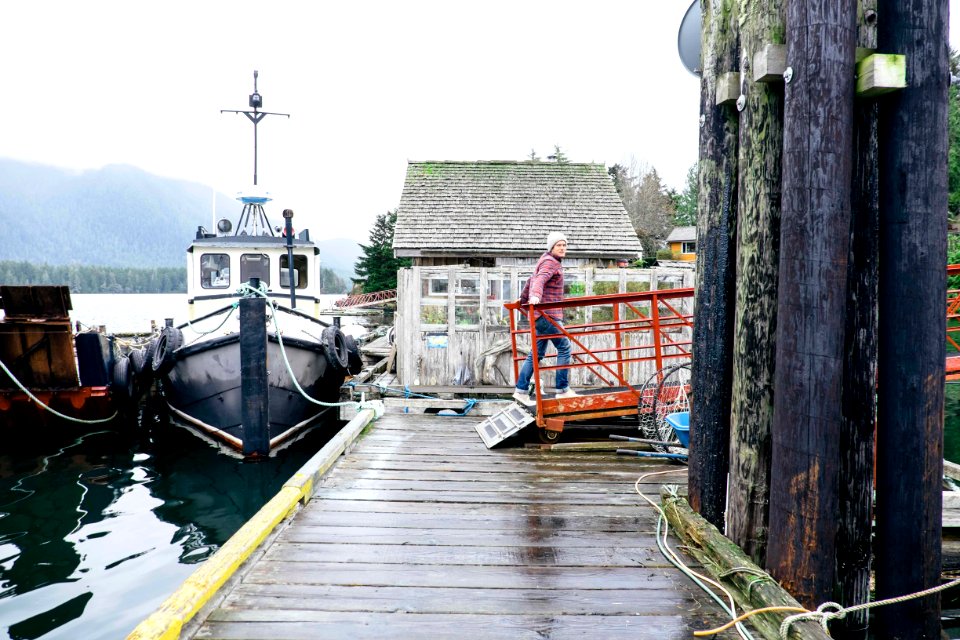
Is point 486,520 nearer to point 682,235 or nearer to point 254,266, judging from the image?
point 254,266

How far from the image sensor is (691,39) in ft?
12.7

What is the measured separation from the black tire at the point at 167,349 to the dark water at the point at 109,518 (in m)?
1.41

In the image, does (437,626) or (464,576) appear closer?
(437,626)

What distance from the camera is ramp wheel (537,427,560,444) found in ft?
20.6

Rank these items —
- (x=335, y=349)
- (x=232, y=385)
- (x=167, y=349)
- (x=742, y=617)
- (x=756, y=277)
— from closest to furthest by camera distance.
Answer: (x=742, y=617) → (x=756, y=277) → (x=232, y=385) → (x=167, y=349) → (x=335, y=349)

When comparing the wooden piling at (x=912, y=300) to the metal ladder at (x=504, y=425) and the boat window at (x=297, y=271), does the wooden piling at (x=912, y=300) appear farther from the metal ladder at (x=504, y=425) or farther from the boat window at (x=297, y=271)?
the boat window at (x=297, y=271)

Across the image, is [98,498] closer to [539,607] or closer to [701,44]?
[539,607]

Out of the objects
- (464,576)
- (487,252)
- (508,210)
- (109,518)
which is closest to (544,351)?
(464,576)

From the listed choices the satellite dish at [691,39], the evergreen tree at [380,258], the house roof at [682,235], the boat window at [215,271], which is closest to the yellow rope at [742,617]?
the satellite dish at [691,39]

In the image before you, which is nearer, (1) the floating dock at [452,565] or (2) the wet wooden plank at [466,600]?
(1) the floating dock at [452,565]

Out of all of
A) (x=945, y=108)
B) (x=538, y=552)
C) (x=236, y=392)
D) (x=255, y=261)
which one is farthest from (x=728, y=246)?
(x=255, y=261)

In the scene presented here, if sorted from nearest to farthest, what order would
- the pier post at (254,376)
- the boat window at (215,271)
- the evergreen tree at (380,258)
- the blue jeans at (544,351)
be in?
Answer: the blue jeans at (544,351) < the pier post at (254,376) < the boat window at (215,271) < the evergreen tree at (380,258)

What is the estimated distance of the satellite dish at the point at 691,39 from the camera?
381 centimetres

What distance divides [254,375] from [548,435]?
437 cm
